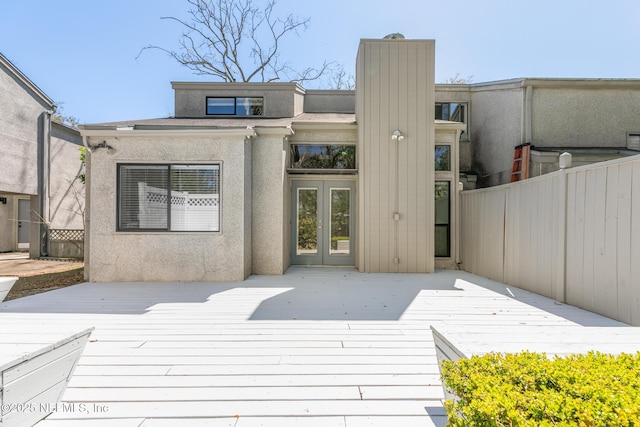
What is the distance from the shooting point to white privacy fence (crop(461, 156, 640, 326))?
3.69 meters

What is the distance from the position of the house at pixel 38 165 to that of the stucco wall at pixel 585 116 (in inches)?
610

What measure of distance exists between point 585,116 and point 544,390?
11.6 metres

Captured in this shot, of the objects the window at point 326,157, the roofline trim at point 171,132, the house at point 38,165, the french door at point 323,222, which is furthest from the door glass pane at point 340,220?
the house at point 38,165

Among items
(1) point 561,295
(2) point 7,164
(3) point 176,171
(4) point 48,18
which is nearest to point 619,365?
(1) point 561,295

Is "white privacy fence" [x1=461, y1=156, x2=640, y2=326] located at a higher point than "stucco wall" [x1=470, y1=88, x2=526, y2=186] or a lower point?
lower

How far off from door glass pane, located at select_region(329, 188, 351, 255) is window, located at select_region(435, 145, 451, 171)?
2423 mm

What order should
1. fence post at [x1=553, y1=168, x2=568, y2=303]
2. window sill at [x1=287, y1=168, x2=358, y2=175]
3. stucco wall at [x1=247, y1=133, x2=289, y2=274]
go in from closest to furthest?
fence post at [x1=553, y1=168, x2=568, y2=303], stucco wall at [x1=247, y1=133, x2=289, y2=274], window sill at [x1=287, y1=168, x2=358, y2=175]

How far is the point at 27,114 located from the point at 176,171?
8.84 meters

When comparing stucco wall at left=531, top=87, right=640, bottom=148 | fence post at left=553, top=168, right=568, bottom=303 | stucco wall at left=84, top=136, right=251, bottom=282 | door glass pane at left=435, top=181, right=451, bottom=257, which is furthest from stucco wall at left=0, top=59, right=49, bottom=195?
stucco wall at left=531, top=87, right=640, bottom=148

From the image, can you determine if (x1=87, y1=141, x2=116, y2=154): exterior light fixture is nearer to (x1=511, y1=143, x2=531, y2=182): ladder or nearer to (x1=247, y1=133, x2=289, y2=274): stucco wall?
(x1=247, y1=133, x2=289, y2=274): stucco wall

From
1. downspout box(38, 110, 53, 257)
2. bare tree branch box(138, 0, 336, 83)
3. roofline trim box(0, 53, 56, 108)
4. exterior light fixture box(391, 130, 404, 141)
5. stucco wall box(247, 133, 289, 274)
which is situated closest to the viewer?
stucco wall box(247, 133, 289, 274)

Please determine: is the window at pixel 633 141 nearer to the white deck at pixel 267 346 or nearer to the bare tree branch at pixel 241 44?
the white deck at pixel 267 346

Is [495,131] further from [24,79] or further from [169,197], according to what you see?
[24,79]

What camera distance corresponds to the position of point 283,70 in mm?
17109
